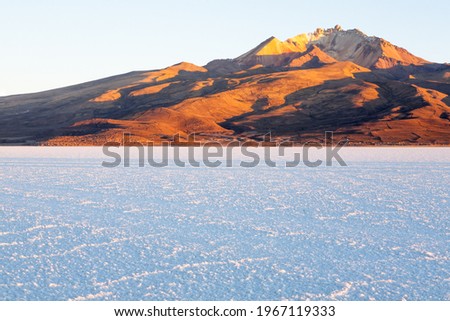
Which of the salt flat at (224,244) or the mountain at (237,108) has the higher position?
the mountain at (237,108)

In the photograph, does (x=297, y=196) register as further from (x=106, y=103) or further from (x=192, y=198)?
(x=106, y=103)

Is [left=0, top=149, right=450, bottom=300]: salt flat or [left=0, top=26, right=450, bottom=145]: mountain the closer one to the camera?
[left=0, top=149, right=450, bottom=300]: salt flat

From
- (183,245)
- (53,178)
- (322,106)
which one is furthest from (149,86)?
(183,245)

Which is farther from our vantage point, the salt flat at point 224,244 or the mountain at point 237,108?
the mountain at point 237,108

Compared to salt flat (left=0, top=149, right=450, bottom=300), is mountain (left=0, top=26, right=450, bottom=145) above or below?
above
